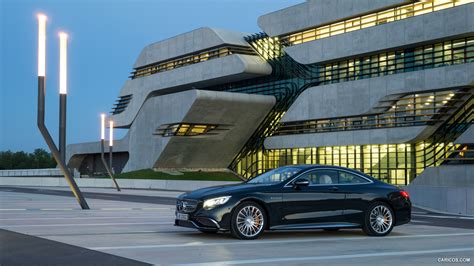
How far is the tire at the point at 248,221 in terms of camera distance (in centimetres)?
1175

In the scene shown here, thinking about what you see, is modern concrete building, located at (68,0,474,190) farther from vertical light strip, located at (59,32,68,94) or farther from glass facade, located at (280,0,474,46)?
vertical light strip, located at (59,32,68,94)

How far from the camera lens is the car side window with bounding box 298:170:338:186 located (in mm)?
12875

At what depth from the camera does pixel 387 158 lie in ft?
145

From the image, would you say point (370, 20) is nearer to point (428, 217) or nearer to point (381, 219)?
point (428, 217)

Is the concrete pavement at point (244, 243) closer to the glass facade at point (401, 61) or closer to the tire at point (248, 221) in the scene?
the tire at point (248, 221)

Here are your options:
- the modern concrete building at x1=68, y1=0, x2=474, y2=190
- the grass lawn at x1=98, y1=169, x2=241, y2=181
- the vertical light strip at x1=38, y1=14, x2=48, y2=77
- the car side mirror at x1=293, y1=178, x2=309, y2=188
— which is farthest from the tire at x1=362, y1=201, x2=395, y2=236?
the grass lawn at x1=98, y1=169, x2=241, y2=181

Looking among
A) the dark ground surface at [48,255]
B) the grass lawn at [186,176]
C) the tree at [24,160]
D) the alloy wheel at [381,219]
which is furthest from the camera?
the tree at [24,160]

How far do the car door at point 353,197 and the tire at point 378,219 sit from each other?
0.14 m

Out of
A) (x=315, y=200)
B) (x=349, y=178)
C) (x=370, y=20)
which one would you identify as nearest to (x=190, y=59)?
(x=370, y=20)

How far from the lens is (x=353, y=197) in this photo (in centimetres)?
1297

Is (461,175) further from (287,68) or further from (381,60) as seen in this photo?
(287,68)

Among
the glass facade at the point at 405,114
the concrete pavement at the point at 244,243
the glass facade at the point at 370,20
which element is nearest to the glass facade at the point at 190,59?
the glass facade at the point at 370,20

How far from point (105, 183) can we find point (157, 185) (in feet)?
22.7

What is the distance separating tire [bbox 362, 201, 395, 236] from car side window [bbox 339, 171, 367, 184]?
0.55 m
